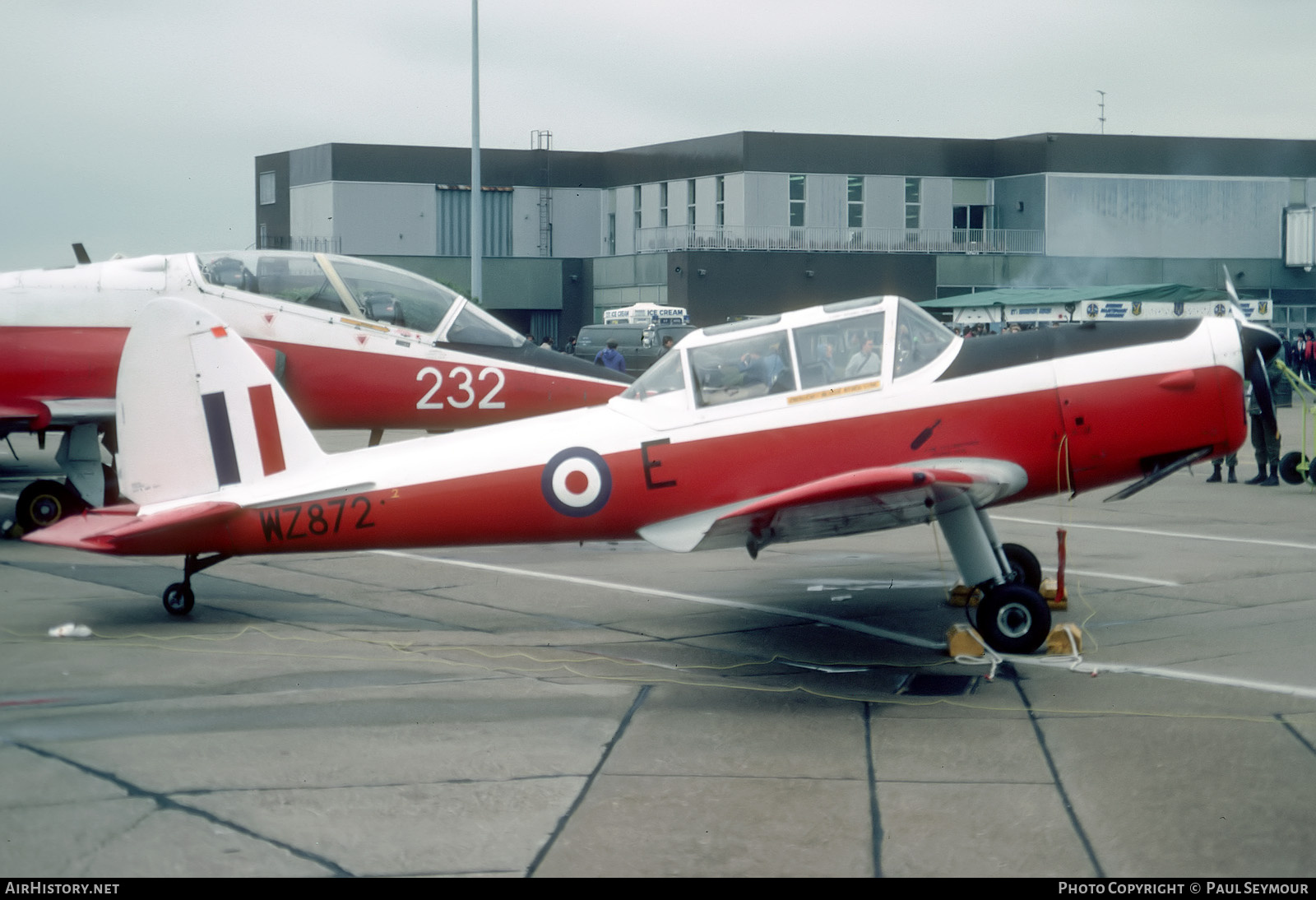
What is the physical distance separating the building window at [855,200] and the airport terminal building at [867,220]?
0.25 ft

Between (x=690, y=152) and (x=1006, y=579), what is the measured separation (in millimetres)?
44528

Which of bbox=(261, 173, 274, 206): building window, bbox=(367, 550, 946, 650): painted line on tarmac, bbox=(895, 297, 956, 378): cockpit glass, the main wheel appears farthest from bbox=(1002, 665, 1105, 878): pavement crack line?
bbox=(261, 173, 274, 206): building window

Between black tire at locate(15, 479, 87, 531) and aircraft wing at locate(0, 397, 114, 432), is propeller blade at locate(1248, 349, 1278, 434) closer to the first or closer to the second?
aircraft wing at locate(0, 397, 114, 432)

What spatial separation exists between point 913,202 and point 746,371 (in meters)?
44.3

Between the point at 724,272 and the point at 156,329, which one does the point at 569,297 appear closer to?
the point at 724,272

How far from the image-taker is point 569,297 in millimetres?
51438

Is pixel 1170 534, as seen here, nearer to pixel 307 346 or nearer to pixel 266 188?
pixel 307 346

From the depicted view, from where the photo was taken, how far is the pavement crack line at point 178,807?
14.9 ft

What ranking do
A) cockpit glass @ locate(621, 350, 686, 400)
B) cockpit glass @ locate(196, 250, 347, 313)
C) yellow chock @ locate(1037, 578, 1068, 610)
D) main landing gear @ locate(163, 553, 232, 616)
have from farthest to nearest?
cockpit glass @ locate(196, 250, 347, 313), yellow chock @ locate(1037, 578, 1068, 610), main landing gear @ locate(163, 553, 232, 616), cockpit glass @ locate(621, 350, 686, 400)

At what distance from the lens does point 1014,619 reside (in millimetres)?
7574

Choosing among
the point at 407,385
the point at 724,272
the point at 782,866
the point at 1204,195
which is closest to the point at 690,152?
the point at 724,272

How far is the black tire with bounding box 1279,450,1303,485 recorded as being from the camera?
1622cm

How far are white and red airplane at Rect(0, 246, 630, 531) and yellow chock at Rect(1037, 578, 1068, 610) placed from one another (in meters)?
4.43

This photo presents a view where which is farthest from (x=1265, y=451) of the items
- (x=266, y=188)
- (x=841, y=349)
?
(x=266, y=188)
